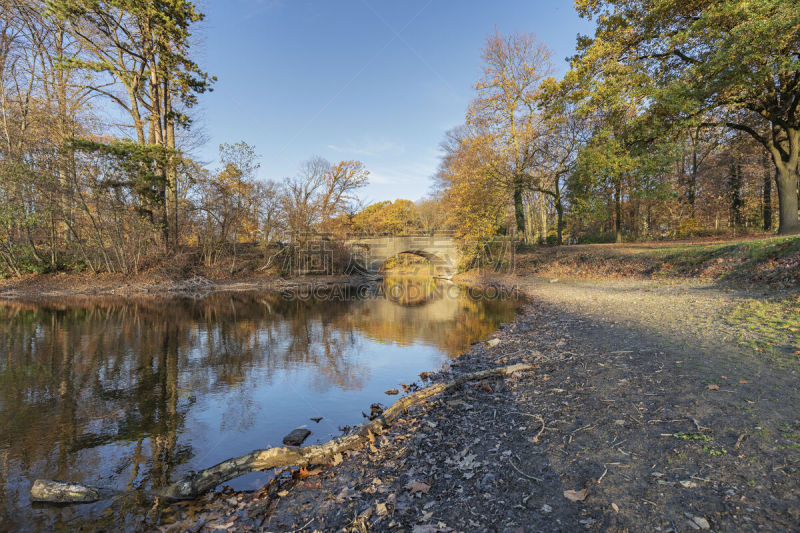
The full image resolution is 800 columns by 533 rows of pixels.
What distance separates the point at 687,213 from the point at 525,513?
36533 millimetres

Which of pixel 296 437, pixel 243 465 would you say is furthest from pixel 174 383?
pixel 243 465

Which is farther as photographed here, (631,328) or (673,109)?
(673,109)

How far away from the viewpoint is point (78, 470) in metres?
4.29

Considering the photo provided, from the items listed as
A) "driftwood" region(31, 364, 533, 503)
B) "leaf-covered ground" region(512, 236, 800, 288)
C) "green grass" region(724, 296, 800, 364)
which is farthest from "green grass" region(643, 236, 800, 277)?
"driftwood" region(31, 364, 533, 503)

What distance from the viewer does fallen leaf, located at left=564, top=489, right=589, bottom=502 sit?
279cm

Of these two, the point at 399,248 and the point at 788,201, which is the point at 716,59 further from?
the point at 399,248

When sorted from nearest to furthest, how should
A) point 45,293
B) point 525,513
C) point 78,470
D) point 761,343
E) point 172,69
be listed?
point 525,513, point 78,470, point 761,343, point 45,293, point 172,69

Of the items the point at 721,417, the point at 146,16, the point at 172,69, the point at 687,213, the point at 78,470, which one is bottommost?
the point at 78,470

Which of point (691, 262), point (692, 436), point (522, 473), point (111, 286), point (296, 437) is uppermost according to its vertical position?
point (691, 262)

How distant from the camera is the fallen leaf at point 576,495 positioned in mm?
2791

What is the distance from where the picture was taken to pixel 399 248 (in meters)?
36.7

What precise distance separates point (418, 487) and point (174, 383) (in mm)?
6371

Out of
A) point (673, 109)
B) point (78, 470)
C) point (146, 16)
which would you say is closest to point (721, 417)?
point (78, 470)

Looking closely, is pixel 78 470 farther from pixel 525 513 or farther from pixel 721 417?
pixel 721 417
